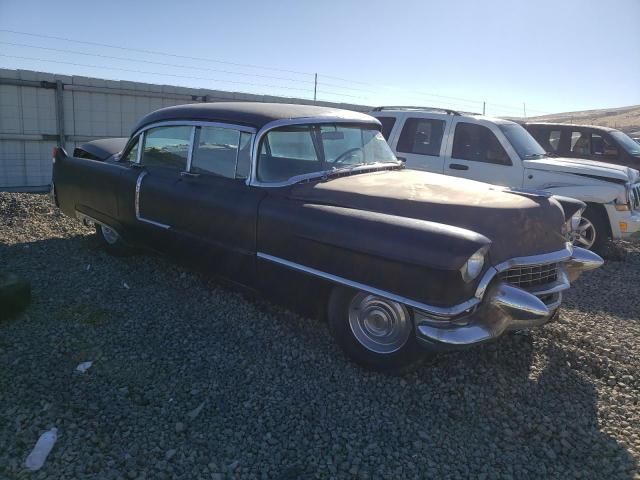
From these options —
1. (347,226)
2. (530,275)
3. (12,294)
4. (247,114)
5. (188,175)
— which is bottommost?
(12,294)

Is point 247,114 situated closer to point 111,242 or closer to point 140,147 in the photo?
point 140,147

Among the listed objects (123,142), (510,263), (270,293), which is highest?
(123,142)

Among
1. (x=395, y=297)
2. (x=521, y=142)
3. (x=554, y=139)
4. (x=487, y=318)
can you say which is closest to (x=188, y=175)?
(x=395, y=297)

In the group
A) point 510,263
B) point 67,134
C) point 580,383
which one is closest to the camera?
point 510,263

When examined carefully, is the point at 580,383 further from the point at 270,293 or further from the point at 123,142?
the point at 123,142

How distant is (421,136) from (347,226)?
460cm

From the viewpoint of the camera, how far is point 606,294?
536 centimetres

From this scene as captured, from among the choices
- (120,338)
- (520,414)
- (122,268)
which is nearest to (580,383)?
(520,414)

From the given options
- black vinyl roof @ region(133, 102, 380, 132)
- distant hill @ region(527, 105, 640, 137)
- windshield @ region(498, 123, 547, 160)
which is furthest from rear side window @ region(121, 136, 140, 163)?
distant hill @ region(527, 105, 640, 137)

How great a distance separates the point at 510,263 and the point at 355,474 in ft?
5.30

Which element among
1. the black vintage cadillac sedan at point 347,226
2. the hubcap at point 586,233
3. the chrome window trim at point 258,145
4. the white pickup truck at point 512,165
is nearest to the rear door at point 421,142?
the white pickup truck at point 512,165

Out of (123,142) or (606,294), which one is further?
(123,142)

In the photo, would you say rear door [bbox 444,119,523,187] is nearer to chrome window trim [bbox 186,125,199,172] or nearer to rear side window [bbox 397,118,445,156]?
rear side window [bbox 397,118,445,156]

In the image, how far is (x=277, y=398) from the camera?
3092 millimetres
